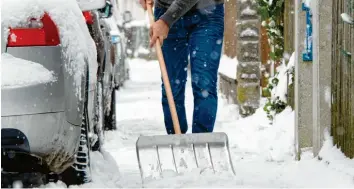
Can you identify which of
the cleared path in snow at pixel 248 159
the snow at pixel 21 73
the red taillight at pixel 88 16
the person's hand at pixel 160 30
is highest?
the red taillight at pixel 88 16

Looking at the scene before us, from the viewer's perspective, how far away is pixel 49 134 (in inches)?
167

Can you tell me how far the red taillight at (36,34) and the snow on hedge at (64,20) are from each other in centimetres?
3

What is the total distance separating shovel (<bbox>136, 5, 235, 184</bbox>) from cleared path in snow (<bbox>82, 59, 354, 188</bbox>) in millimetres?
143

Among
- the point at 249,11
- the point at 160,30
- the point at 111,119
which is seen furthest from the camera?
the point at 249,11

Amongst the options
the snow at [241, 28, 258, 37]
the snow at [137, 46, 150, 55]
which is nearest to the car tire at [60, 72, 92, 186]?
the snow at [241, 28, 258, 37]

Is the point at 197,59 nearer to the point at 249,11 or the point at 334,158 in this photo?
the point at 334,158

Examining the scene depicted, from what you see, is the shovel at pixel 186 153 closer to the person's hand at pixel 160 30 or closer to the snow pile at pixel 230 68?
the person's hand at pixel 160 30

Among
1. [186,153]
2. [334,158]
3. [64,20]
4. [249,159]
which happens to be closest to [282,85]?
[249,159]

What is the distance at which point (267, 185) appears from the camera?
4754 mm

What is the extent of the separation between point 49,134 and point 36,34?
0.52 metres

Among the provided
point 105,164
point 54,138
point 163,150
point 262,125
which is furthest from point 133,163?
point 262,125

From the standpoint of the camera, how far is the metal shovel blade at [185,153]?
15.7ft

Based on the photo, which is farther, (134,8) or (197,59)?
(134,8)

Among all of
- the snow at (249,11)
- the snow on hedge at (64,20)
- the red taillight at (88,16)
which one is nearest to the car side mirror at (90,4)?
the red taillight at (88,16)
